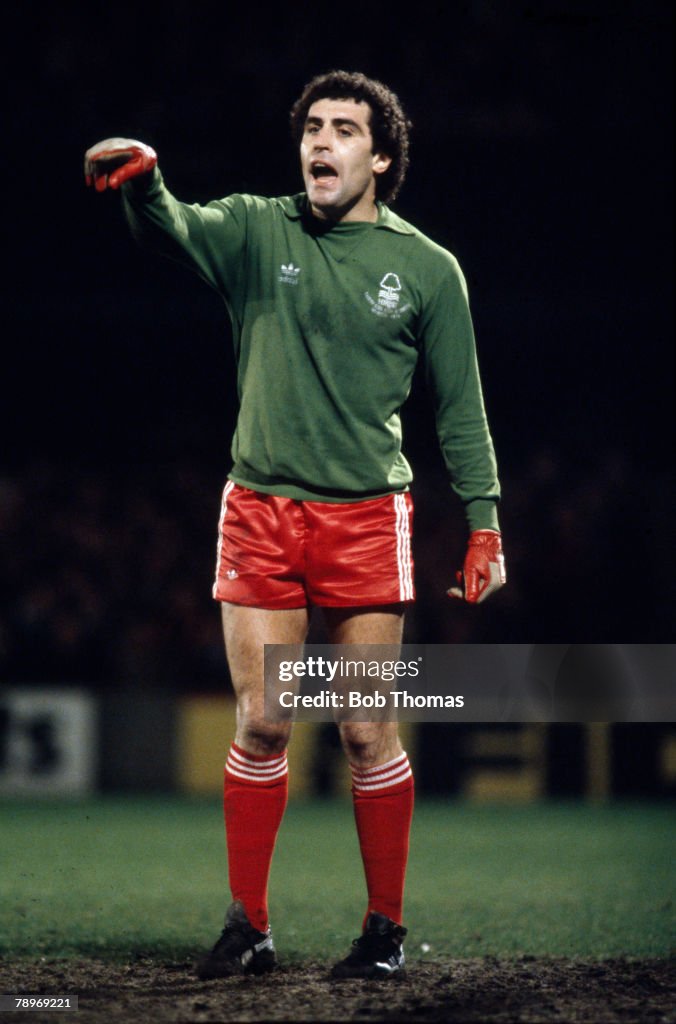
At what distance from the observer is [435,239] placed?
902cm

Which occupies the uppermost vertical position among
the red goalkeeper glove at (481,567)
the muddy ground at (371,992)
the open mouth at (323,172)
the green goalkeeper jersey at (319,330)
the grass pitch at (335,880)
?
the open mouth at (323,172)

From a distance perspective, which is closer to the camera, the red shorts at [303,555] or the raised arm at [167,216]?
the raised arm at [167,216]

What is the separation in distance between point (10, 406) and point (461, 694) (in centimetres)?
453

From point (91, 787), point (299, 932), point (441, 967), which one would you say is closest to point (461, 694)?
point (91, 787)

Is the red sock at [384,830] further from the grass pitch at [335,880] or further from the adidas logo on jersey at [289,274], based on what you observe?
the adidas logo on jersey at [289,274]

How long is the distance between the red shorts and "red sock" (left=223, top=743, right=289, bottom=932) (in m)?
0.39

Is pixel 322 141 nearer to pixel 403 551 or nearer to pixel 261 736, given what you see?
pixel 403 551

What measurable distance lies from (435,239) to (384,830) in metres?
6.16

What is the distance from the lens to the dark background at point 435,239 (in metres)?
8.77

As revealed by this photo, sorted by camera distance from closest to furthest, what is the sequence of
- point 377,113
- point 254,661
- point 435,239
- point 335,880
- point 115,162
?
point 115,162 → point 254,661 → point 377,113 → point 335,880 → point 435,239

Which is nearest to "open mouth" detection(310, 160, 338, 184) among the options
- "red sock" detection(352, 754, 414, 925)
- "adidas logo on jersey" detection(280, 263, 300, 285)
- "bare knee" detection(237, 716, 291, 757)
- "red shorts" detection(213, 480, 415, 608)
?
"adidas logo on jersey" detection(280, 263, 300, 285)

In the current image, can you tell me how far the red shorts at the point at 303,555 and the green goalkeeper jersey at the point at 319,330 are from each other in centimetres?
4

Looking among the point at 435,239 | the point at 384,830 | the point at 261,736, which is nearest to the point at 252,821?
the point at 261,736

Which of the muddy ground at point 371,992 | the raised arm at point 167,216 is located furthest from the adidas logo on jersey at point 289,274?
the muddy ground at point 371,992
